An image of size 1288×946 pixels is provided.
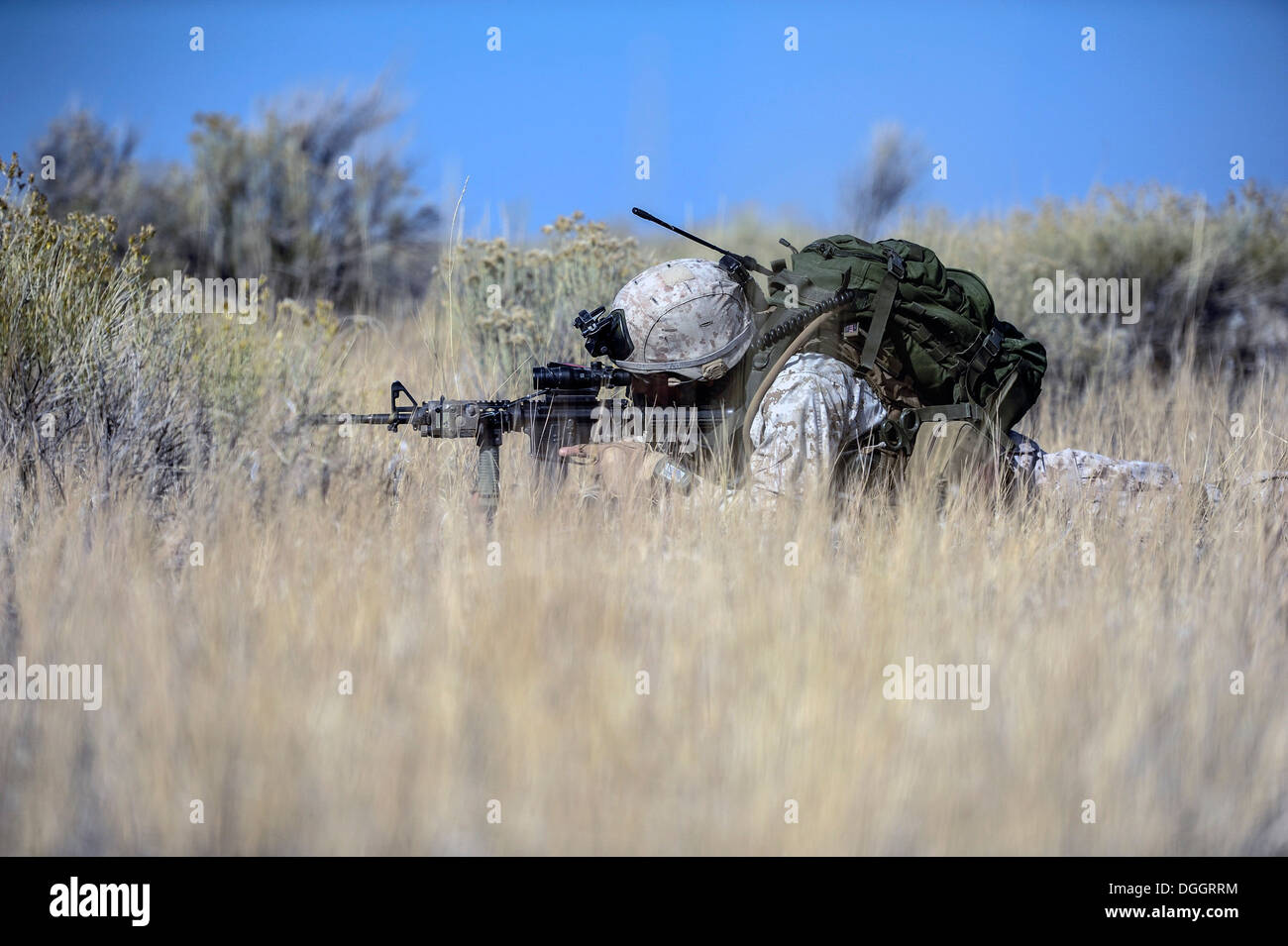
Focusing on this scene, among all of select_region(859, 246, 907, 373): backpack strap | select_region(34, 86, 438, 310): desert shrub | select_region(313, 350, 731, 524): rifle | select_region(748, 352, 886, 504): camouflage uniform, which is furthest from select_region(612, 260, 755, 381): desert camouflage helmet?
select_region(34, 86, 438, 310): desert shrub

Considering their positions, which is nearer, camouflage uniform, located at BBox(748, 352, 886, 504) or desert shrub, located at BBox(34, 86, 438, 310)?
camouflage uniform, located at BBox(748, 352, 886, 504)

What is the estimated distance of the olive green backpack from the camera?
416 cm

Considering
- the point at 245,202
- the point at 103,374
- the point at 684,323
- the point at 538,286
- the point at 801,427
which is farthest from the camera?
the point at 245,202

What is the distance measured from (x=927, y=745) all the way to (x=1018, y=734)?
0.26 m

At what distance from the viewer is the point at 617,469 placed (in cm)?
428

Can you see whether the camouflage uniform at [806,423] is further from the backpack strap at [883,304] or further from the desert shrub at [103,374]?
the desert shrub at [103,374]

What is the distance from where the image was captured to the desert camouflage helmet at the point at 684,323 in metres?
4.12

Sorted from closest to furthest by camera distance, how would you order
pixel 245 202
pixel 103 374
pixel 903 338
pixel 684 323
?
1. pixel 684 323
2. pixel 903 338
3. pixel 103 374
4. pixel 245 202

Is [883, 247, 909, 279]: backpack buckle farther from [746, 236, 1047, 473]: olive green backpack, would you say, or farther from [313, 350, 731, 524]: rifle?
[313, 350, 731, 524]: rifle

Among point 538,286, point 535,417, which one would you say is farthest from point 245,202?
point 535,417

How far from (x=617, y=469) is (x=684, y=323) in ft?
2.16

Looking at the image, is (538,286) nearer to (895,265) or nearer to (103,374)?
(103,374)

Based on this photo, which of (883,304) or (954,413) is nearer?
(883,304)

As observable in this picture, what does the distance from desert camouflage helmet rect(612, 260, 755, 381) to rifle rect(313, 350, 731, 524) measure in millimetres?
144
